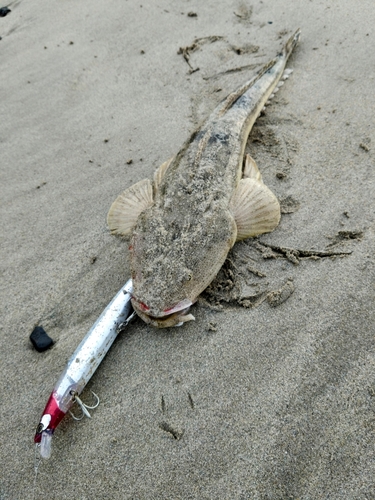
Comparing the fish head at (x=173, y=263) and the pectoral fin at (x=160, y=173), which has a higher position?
the pectoral fin at (x=160, y=173)

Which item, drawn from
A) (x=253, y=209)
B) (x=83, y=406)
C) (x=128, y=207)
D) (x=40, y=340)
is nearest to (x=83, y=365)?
(x=83, y=406)

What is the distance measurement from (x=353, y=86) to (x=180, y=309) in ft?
12.2

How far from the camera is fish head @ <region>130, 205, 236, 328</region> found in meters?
2.57

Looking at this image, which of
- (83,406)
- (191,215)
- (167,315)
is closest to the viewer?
(83,406)

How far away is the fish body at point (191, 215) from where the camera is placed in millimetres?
2623

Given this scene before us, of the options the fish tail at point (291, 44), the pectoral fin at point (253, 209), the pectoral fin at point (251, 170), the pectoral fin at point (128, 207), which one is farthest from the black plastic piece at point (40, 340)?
the fish tail at point (291, 44)

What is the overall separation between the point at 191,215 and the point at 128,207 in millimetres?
761

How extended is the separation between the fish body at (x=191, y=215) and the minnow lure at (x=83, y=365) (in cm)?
13

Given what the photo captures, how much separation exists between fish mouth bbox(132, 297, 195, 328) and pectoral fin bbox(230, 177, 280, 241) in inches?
33.8

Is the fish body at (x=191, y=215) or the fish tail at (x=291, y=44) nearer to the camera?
the fish body at (x=191, y=215)

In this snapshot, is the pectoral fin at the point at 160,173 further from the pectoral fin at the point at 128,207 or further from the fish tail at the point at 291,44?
the fish tail at the point at 291,44

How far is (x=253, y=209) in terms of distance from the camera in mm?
3217

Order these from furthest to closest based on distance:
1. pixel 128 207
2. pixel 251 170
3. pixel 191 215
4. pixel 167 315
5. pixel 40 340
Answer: pixel 251 170
pixel 128 207
pixel 191 215
pixel 40 340
pixel 167 315

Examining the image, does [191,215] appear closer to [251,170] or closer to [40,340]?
[251,170]
